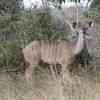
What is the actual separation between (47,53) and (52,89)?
1644 millimetres

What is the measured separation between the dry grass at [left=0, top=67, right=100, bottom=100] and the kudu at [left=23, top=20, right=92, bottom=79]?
0.62 metres

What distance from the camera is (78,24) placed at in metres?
6.39

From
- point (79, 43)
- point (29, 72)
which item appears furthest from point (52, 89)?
point (79, 43)

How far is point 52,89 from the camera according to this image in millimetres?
4562

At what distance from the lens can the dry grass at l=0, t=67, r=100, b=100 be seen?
4270mm

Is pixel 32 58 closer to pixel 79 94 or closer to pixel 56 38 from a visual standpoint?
pixel 56 38

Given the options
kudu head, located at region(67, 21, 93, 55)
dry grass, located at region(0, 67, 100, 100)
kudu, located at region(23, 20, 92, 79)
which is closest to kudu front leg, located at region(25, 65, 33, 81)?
kudu, located at region(23, 20, 92, 79)

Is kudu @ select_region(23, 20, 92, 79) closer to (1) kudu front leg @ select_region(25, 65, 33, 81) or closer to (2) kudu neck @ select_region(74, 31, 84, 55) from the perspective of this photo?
Answer: (1) kudu front leg @ select_region(25, 65, 33, 81)

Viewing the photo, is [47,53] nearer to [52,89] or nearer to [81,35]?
[81,35]

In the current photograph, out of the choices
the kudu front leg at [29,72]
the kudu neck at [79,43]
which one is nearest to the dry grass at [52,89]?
the kudu front leg at [29,72]

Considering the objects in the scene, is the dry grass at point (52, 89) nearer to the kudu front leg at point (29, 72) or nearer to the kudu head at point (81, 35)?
the kudu front leg at point (29, 72)

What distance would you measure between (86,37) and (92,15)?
0.48m

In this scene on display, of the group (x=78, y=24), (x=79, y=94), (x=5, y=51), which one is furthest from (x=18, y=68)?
(x=79, y=94)

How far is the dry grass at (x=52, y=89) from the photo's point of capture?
4.27 meters
